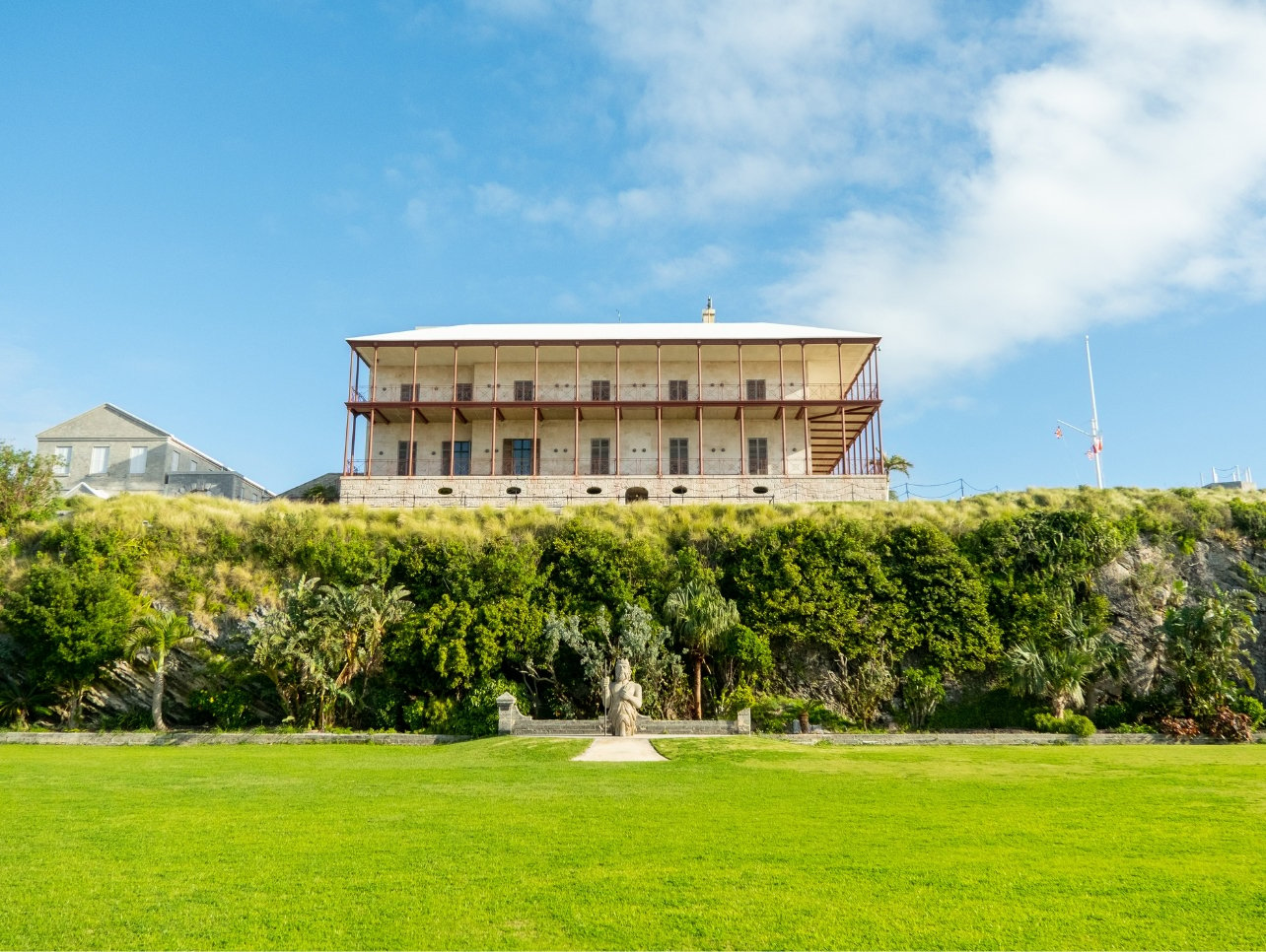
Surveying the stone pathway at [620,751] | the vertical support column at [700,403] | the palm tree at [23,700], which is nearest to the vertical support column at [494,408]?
the vertical support column at [700,403]

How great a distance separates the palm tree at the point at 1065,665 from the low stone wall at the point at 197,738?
43.6ft

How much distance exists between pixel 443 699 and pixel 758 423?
19.5 m

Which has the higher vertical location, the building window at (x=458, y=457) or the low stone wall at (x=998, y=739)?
the building window at (x=458, y=457)

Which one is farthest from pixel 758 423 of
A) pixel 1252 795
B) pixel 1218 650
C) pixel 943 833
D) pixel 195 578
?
pixel 943 833

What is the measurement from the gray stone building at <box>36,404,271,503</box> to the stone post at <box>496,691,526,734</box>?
2472 cm

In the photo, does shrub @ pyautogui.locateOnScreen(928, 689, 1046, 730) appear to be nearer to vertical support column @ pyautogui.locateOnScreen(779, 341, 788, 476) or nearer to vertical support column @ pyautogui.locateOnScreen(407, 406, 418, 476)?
Answer: vertical support column @ pyautogui.locateOnScreen(779, 341, 788, 476)

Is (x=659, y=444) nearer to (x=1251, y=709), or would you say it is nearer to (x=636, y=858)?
(x=1251, y=709)

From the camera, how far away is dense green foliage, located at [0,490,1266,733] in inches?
829

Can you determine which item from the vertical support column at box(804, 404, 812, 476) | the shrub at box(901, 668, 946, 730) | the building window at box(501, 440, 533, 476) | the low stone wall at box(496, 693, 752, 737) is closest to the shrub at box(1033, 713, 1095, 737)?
the shrub at box(901, 668, 946, 730)

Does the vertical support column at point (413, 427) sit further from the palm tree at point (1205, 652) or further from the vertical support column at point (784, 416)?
the palm tree at point (1205, 652)

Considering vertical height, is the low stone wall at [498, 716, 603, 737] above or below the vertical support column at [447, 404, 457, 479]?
below

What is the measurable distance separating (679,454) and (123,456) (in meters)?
25.3

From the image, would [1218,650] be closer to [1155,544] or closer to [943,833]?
[1155,544]

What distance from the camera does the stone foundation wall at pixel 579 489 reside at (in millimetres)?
32188
